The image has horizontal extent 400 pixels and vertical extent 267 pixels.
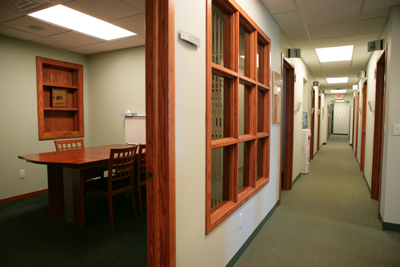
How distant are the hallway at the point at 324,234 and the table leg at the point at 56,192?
7.36ft

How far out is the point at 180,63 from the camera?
4.30 ft

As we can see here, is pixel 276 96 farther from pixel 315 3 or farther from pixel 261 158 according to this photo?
pixel 315 3

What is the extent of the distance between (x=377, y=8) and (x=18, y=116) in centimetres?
516

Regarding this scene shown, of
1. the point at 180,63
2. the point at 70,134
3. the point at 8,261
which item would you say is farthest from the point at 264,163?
the point at 70,134

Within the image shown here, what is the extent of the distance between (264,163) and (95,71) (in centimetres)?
384

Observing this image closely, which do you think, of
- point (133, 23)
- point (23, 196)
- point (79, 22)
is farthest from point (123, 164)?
point (23, 196)

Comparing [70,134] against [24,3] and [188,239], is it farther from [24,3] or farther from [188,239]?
[188,239]

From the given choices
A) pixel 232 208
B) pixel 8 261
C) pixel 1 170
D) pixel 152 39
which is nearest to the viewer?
pixel 152 39

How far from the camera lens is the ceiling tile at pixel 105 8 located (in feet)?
8.78

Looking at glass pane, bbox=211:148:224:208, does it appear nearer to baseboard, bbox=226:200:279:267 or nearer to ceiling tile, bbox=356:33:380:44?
baseboard, bbox=226:200:279:267

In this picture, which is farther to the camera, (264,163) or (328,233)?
(264,163)

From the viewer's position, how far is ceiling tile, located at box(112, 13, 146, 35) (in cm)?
309

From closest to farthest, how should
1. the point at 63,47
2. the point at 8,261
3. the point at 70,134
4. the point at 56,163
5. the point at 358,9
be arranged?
the point at 8,261 → the point at 56,163 → the point at 358,9 → the point at 63,47 → the point at 70,134

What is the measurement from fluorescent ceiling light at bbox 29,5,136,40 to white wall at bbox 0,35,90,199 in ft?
3.92
